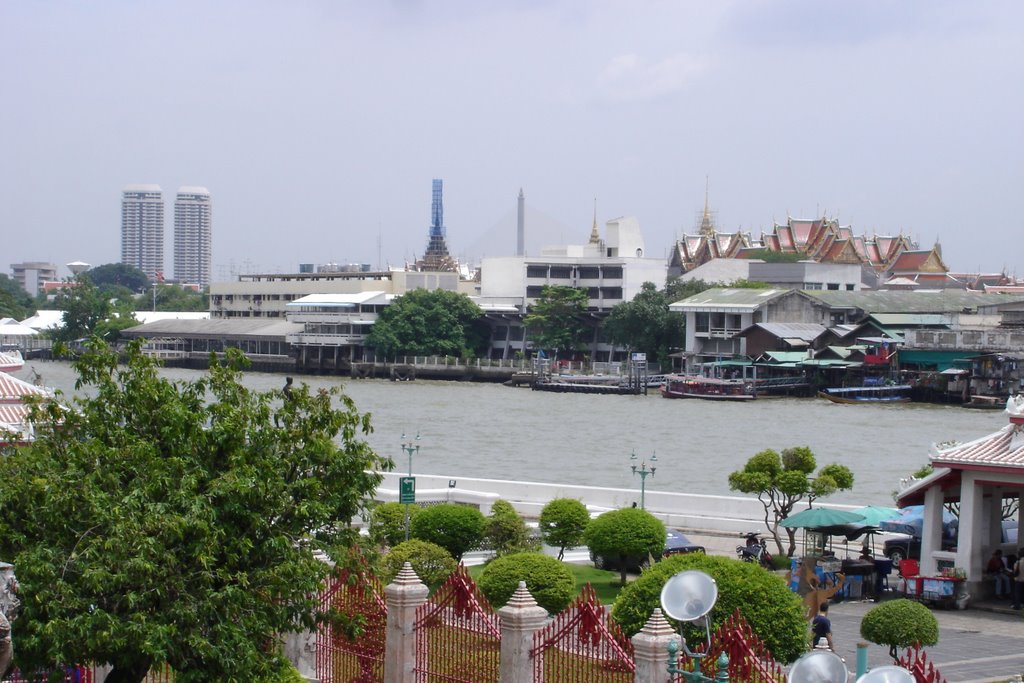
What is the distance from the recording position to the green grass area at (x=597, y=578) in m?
17.2

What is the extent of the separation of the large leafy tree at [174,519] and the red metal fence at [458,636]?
2.73ft

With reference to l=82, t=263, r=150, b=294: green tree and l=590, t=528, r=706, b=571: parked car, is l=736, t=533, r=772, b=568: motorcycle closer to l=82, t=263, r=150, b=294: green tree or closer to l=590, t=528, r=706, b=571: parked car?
l=590, t=528, r=706, b=571: parked car

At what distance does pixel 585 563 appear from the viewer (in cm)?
1970

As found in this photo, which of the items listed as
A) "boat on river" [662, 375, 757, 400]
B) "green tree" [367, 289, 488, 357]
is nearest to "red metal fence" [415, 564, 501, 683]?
"boat on river" [662, 375, 757, 400]

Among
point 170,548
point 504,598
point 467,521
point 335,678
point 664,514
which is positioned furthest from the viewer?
point 664,514

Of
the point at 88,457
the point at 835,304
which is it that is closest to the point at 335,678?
the point at 88,457

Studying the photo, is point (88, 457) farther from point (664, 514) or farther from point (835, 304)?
point (835, 304)

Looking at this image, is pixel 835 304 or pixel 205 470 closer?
pixel 205 470

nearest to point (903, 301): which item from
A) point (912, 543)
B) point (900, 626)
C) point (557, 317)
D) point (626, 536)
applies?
point (557, 317)

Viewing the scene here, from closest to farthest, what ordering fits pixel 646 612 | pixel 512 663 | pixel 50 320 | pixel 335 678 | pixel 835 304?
pixel 512 663, pixel 646 612, pixel 335 678, pixel 835 304, pixel 50 320

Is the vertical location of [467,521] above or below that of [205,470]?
below

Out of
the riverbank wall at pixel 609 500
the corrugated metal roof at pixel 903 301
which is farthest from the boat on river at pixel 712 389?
the riverbank wall at pixel 609 500

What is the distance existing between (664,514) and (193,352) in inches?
2885

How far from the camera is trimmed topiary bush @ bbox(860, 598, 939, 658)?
37.7 feet
